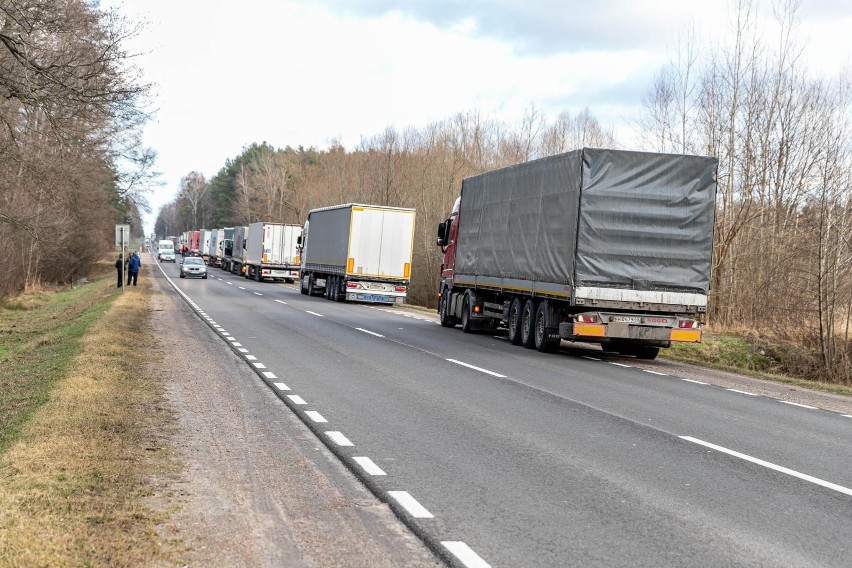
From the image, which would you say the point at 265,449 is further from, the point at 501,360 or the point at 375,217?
the point at 375,217

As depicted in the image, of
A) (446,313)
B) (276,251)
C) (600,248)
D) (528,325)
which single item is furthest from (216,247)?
(600,248)

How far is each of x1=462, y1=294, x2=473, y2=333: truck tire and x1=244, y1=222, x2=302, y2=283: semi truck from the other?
35.4m

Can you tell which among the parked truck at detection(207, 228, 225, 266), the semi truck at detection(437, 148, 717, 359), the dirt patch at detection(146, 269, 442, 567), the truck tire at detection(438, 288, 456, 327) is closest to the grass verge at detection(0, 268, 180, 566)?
the dirt patch at detection(146, 269, 442, 567)

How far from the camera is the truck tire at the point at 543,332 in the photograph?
63.9ft

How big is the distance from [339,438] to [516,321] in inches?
503

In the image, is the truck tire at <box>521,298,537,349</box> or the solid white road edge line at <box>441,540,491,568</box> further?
the truck tire at <box>521,298,537,349</box>

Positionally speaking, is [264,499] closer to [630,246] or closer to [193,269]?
[630,246]

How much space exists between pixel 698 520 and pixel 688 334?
1247 cm

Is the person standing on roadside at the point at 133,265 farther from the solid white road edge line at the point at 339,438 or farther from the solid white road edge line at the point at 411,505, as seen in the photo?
the solid white road edge line at the point at 411,505

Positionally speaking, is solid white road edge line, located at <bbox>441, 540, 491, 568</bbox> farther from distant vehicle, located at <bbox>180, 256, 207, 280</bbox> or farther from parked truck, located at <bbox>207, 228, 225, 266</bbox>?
parked truck, located at <bbox>207, 228, 225, 266</bbox>

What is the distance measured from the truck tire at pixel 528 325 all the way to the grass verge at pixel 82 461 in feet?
27.1

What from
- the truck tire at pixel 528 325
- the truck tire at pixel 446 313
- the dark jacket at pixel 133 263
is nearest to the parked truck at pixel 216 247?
the dark jacket at pixel 133 263

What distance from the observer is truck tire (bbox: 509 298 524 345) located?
21359 mm

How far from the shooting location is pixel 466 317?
2555 centimetres
